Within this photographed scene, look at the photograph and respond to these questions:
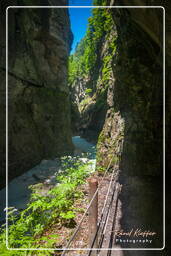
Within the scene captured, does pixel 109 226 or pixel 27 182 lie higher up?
pixel 109 226

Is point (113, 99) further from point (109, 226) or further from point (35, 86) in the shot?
point (35, 86)

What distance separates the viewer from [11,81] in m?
8.93

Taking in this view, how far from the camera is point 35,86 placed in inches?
447

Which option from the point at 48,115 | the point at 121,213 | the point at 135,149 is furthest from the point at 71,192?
the point at 48,115

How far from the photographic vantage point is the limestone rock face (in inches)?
357

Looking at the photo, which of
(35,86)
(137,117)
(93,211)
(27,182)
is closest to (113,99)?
(137,117)

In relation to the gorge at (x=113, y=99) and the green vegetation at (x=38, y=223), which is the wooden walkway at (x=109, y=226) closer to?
the gorge at (x=113, y=99)

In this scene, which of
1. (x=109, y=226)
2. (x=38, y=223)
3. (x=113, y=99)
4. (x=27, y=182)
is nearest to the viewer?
(x=109, y=226)

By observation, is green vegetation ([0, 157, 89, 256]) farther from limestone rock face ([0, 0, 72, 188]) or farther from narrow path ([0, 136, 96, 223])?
limestone rock face ([0, 0, 72, 188])

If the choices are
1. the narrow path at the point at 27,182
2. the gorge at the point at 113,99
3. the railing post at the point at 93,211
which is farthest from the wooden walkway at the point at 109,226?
the narrow path at the point at 27,182

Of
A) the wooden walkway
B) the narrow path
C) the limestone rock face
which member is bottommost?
the narrow path

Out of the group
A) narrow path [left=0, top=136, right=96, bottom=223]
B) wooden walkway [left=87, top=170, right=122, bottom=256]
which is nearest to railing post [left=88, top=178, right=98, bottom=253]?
wooden walkway [left=87, top=170, right=122, bottom=256]

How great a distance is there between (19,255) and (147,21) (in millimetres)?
5639

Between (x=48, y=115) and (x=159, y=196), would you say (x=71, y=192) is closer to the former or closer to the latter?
(x=159, y=196)
